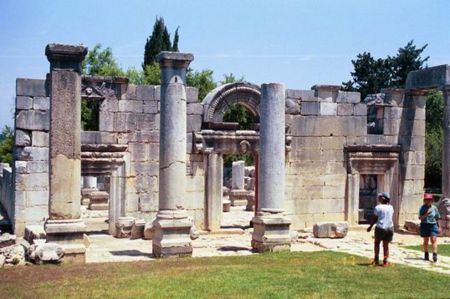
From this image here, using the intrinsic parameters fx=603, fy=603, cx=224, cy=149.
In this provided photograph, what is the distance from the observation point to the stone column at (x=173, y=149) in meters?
14.1

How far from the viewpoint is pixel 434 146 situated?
3997 centimetres

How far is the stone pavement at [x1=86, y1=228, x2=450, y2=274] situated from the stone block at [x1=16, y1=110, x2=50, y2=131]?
363 centimetres

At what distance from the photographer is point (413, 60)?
4444cm

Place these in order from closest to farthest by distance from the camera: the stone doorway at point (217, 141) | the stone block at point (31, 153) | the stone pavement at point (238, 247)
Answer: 1. the stone pavement at point (238, 247)
2. the stone block at point (31, 153)
3. the stone doorway at point (217, 141)

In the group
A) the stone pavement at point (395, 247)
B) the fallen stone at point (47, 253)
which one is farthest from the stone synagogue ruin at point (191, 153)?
the stone pavement at point (395, 247)

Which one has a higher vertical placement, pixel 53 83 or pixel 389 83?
pixel 389 83

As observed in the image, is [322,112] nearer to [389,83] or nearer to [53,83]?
[53,83]

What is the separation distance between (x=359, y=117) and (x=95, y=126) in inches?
903

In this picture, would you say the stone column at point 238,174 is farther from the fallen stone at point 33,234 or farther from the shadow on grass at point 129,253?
the shadow on grass at point 129,253

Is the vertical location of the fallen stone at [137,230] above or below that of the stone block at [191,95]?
below

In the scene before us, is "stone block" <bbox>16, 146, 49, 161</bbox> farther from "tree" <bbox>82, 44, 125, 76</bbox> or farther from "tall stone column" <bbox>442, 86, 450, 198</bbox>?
"tree" <bbox>82, 44, 125, 76</bbox>

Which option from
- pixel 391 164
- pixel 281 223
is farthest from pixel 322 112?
pixel 281 223

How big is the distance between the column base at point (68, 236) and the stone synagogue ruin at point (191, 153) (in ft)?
0.08

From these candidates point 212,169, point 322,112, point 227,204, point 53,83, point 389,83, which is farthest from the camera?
A: point 389,83
